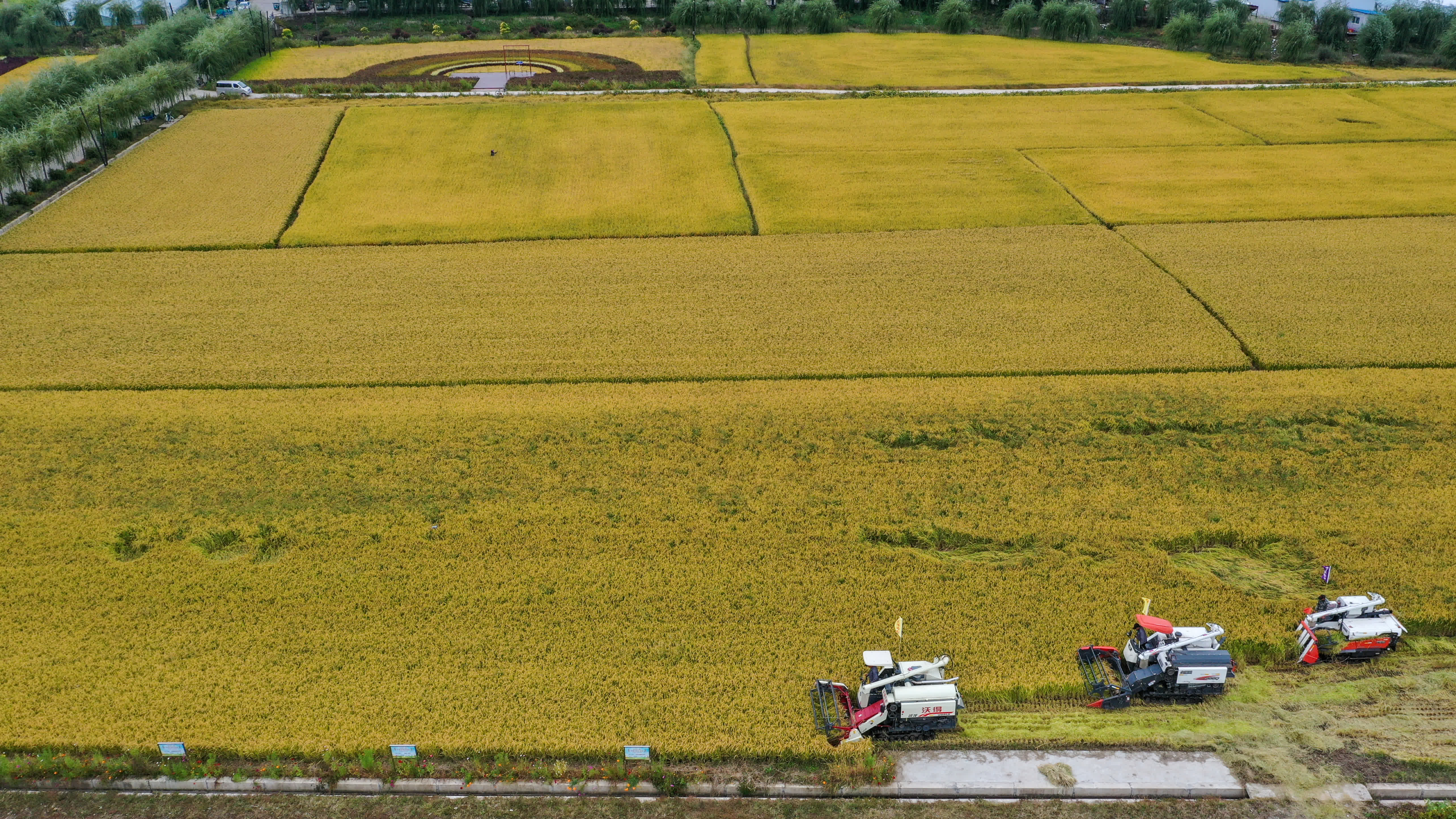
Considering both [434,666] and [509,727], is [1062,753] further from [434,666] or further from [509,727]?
[434,666]

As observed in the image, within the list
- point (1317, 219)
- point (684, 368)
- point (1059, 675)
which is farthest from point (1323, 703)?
point (1317, 219)

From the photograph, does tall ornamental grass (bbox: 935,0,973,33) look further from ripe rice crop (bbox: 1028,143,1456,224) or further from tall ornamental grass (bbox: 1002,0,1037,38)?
ripe rice crop (bbox: 1028,143,1456,224)

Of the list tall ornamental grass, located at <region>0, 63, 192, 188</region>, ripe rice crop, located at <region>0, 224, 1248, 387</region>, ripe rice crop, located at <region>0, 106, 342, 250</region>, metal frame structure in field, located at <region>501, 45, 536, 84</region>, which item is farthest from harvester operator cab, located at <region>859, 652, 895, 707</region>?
metal frame structure in field, located at <region>501, 45, 536, 84</region>

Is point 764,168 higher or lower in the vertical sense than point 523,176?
higher

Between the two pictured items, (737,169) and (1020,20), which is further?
(1020,20)

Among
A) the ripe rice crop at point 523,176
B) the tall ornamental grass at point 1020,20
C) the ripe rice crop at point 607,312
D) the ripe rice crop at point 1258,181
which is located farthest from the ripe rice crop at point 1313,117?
the ripe rice crop at point 523,176

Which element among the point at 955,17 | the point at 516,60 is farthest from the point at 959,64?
the point at 516,60

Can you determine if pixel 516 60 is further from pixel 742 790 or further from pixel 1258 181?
pixel 742 790
